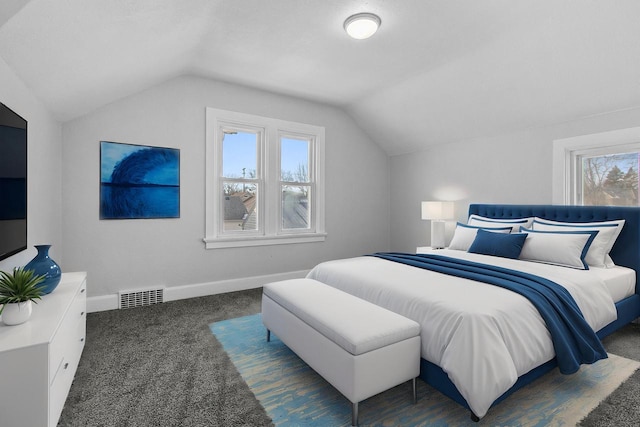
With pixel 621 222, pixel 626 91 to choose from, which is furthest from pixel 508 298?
pixel 626 91

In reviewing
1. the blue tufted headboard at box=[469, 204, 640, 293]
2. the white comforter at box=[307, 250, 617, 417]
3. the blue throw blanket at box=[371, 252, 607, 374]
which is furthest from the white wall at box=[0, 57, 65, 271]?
the blue tufted headboard at box=[469, 204, 640, 293]

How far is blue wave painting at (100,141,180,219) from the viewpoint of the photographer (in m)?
3.35

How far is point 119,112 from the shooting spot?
134 inches

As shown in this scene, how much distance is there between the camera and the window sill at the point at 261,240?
3.94 meters

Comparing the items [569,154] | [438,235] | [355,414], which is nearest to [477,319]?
[355,414]

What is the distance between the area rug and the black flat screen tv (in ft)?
5.13

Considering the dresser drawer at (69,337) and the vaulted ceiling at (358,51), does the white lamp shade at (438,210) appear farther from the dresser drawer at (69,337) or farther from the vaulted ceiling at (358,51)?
the dresser drawer at (69,337)

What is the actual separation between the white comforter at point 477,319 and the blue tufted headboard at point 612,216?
81 centimetres

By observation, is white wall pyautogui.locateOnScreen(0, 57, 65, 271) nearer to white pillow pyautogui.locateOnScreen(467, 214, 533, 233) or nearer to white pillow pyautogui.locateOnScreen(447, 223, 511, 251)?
white pillow pyautogui.locateOnScreen(447, 223, 511, 251)

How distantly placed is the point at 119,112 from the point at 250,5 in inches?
75.8

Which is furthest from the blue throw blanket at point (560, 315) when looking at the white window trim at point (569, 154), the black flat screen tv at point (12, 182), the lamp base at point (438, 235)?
the black flat screen tv at point (12, 182)

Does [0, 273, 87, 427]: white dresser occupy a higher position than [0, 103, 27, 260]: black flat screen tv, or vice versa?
[0, 103, 27, 260]: black flat screen tv

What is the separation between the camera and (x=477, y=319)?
1641 mm

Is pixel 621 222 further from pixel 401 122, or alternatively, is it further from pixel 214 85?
pixel 214 85
